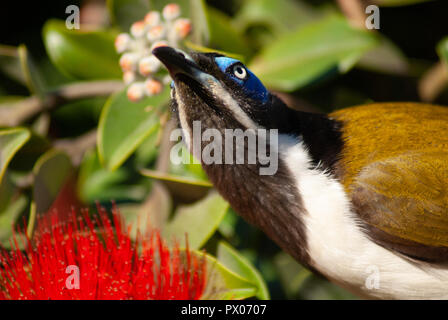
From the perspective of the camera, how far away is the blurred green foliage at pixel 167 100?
167 centimetres

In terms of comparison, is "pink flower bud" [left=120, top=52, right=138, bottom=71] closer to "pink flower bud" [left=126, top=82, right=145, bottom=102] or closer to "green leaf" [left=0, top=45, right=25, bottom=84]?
"pink flower bud" [left=126, top=82, right=145, bottom=102]

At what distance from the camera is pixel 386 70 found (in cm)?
207

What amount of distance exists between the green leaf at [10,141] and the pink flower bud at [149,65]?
391mm

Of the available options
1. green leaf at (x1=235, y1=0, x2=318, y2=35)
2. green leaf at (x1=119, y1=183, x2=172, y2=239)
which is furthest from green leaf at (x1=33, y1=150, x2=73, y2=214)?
green leaf at (x1=235, y1=0, x2=318, y2=35)

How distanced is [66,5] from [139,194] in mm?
935

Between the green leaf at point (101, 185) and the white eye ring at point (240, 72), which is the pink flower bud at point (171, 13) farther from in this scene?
the green leaf at point (101, 185)

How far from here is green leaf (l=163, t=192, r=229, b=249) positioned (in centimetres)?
162

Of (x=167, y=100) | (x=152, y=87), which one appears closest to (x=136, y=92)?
(x=152, y=87)

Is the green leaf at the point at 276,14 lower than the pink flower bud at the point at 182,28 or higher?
higher

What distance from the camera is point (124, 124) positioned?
1.73 meters

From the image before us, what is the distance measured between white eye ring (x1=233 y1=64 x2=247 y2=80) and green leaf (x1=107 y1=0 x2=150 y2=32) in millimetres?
744

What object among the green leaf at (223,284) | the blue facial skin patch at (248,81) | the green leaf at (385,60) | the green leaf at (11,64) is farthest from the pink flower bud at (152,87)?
the green leaf at (385,60)
